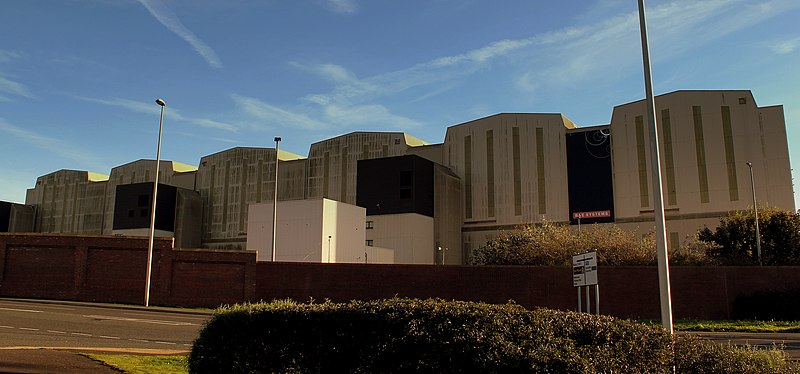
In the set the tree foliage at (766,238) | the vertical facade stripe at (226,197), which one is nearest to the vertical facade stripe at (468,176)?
the tree foliage at (766,238)

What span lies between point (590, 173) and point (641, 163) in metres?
4.71

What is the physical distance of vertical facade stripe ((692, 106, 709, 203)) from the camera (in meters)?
53.7

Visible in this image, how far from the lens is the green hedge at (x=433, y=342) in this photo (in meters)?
6.94

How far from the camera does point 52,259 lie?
32.8 meters

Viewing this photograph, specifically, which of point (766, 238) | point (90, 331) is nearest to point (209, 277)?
point (90, 331)

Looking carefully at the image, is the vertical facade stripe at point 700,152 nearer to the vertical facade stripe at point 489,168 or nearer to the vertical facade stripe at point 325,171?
the vertical facade stripe at point 489,168

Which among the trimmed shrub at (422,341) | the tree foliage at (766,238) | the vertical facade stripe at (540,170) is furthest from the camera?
the vertical facade stripe at (540,170)

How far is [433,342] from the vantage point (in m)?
7.32

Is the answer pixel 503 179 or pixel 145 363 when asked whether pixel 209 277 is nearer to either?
pixel 145 363

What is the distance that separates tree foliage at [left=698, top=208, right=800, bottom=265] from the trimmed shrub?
3505 centimetres

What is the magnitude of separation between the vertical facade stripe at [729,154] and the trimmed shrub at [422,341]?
51.6m

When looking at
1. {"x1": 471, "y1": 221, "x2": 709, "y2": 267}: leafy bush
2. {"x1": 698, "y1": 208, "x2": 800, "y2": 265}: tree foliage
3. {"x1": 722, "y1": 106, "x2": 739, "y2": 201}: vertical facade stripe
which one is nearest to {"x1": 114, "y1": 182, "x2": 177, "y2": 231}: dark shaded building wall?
{"x1": 471, "y1": 221, "x2": 709, "y2": 267}: leafy bush

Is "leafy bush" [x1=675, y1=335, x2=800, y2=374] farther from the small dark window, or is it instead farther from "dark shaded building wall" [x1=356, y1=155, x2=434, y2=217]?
the small dark window

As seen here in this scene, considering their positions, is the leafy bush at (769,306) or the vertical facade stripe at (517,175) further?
the vertical facade stripe at (517,175)
